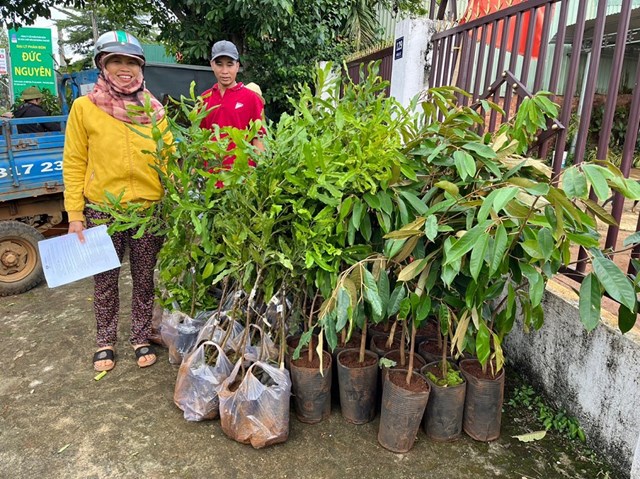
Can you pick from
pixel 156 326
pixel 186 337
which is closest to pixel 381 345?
pixel 186 337

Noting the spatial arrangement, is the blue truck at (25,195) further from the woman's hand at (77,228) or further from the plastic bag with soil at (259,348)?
the plastic bag with soil at (259,348)

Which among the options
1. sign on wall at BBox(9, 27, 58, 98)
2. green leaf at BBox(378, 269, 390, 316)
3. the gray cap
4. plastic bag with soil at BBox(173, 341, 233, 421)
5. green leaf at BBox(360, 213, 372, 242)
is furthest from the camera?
sign on wall at BBox(9, 27, 58, 98)

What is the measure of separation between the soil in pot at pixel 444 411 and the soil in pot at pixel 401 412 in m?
0.07

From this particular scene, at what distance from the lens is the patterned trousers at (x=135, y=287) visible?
2.86 meters

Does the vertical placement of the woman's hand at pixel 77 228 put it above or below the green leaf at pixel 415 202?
below

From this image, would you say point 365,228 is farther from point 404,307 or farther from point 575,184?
point 575,184

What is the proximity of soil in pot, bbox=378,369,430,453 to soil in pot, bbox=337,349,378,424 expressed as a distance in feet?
0.37

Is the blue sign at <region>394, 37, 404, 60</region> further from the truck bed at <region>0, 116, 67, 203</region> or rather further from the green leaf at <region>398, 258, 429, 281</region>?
the truck bed at <region>0, 116, 67, 203</region>

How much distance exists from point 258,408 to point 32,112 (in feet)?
15.2

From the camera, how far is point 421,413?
7.33 feet

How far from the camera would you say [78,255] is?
2631 millimetres

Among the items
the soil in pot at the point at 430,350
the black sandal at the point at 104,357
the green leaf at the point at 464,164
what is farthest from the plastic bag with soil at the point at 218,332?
the green leaf at the point at 464,164

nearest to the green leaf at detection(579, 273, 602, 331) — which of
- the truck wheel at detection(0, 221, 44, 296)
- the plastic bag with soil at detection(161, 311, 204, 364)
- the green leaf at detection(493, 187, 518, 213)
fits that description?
the green leaf at detection(493, 187, 518, 213)

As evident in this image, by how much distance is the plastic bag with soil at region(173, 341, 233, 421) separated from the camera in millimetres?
2391
